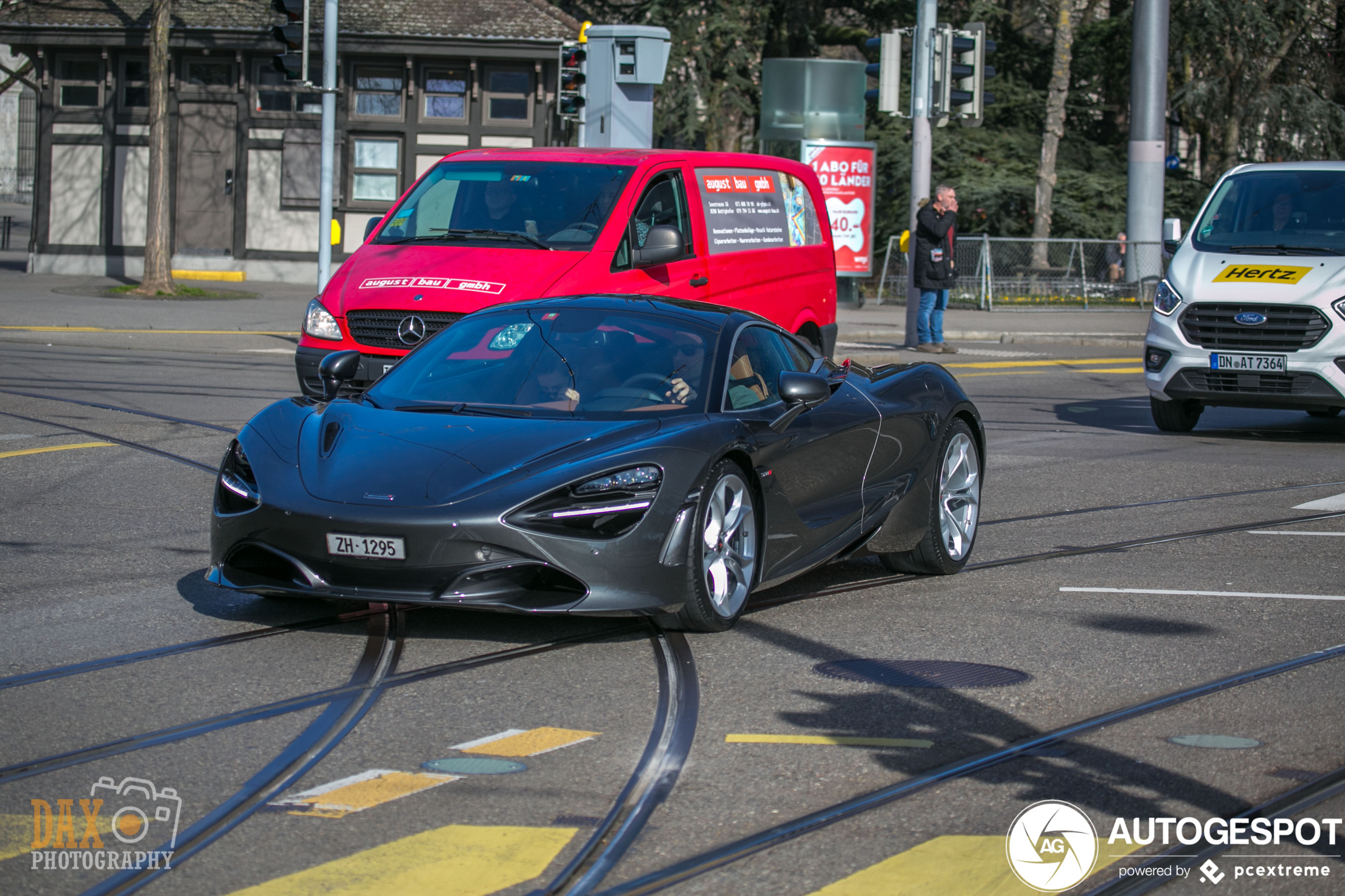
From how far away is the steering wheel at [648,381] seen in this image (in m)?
6.91

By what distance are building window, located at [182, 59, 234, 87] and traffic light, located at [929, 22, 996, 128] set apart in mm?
16744

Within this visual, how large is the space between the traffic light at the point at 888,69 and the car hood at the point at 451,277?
1052 cm

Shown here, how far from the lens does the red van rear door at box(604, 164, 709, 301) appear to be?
12.2 meters

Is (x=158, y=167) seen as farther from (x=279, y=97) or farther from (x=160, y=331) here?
(x=279, y=97)

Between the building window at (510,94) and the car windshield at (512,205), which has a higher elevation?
the building window at (510,94)

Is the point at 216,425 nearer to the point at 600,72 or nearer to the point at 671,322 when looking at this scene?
the point at 671,322

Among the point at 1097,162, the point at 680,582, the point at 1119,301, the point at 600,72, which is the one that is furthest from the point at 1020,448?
the point at 1097,162

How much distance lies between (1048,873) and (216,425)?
9538 millimetres

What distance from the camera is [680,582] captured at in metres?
6.16

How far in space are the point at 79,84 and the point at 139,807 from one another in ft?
105

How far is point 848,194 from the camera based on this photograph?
2842cm

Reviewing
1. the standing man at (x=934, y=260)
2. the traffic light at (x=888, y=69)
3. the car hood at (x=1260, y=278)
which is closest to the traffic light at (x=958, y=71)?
the traffic light at (x=888, y=69)

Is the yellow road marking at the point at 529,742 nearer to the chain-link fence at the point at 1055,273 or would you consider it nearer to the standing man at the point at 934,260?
the standing man at the point at 934,260

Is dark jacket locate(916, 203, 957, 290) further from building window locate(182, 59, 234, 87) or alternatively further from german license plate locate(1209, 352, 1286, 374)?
building window locate(182, 59, 234, 87)
